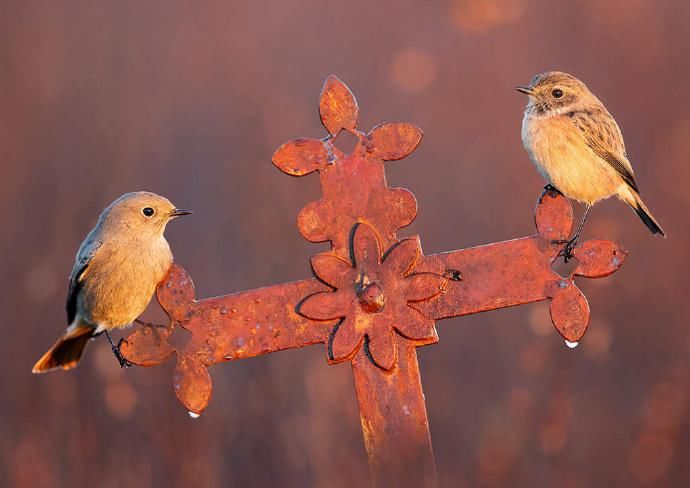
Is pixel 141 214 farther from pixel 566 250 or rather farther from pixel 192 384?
pixel 566 250

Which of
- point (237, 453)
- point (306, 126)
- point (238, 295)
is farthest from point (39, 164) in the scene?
point (238, 295)

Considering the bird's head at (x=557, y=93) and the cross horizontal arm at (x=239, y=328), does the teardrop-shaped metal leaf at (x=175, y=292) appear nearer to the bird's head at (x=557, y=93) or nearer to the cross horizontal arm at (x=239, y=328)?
the cross horizontal arm at (x=239, y=328)

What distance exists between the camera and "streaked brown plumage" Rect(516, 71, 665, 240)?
4.25 metres

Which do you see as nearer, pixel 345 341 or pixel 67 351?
pixel 345 341

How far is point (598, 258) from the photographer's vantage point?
280cm

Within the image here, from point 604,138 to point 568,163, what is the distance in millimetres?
375

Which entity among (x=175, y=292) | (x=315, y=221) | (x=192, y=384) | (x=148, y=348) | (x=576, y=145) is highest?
(x=576, y=145)

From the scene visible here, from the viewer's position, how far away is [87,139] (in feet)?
23.6

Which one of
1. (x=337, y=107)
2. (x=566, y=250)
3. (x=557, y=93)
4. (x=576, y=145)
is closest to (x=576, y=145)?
(x=576, y=145)

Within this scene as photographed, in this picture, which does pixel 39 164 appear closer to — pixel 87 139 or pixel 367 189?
pixel 87 139

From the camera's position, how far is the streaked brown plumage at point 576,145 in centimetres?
425

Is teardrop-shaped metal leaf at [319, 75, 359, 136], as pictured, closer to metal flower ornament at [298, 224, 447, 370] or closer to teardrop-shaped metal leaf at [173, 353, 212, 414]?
metal flower ornament at [298, 224, 447, 370]

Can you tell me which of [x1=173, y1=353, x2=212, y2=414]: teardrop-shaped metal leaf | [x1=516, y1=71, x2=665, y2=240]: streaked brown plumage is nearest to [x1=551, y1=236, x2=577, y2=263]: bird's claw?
[x1=173, y1=353, x2=212, y2=414]: teardrop-shaped metal leaf

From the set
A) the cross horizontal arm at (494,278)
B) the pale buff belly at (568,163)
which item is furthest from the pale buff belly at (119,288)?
the pale buff belly at (568,163)
